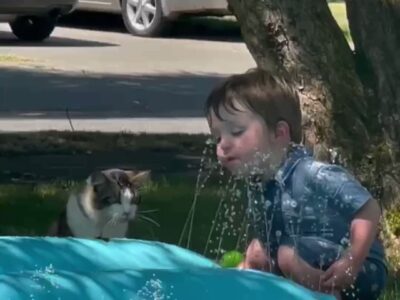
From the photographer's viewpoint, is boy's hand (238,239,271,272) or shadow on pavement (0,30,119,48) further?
shadow on pavement (0,30,119,48)

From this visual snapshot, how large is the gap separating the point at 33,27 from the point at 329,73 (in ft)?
40.4

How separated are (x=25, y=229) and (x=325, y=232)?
122 inches

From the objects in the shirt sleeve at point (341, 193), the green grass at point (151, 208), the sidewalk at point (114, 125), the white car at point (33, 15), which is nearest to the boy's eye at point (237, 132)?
the shirt sleeve at point (341, 193)

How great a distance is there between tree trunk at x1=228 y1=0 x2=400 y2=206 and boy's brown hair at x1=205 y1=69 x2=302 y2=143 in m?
2.09

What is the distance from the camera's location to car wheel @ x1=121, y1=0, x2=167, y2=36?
18.3m

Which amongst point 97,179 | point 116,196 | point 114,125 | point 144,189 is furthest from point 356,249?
point 114,125

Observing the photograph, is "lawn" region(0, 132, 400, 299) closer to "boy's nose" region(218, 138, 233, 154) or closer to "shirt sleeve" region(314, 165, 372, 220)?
"shirt sleeve" region(314, 165, 372, 220)

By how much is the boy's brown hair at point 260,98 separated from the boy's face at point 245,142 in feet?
0.06

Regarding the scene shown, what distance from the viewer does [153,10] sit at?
18312 mm

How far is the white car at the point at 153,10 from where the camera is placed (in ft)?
59.6

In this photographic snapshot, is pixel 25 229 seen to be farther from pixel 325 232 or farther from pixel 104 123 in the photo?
pixel 104 123

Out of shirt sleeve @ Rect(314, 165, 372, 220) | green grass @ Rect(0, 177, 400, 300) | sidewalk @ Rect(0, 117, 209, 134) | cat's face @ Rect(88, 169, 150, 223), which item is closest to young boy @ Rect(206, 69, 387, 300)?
shirt sleeve @ Rect(314, 165, 372, 220)

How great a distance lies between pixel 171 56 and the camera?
17094 mm

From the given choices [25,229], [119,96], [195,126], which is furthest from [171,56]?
[25,229]
